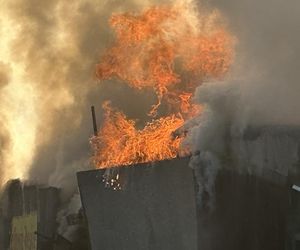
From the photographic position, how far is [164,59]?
15.8 meters

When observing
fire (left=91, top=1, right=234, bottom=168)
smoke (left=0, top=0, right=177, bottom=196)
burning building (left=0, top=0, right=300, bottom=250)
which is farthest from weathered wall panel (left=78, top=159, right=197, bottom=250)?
smoke (left=0, top=0, right=177, bottom=196)

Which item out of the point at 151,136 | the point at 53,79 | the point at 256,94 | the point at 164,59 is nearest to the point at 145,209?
the point at 151,136

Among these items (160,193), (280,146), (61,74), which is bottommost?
(160,193)

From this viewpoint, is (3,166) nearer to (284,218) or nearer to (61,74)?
(61,74)

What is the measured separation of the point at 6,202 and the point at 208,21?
8516 millimetres

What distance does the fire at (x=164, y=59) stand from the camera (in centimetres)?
1477

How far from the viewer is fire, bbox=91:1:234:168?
1477 centimetres

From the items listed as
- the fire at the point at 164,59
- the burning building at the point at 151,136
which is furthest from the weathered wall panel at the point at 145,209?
the fire at the point at 164,59

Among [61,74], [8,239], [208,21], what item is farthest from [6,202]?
[208,21]

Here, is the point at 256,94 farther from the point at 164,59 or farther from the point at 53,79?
the point at 53,79

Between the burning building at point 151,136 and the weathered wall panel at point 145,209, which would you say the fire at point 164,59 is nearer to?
the burning building at point 151,136

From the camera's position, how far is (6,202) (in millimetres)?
17141

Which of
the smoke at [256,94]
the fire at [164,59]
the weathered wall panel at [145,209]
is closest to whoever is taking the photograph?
the weathered wall panel at [145,209]

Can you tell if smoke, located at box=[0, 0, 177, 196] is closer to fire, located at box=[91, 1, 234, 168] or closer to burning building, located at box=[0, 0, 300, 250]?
burning building, located at box=[0, 0, 300, 250]
